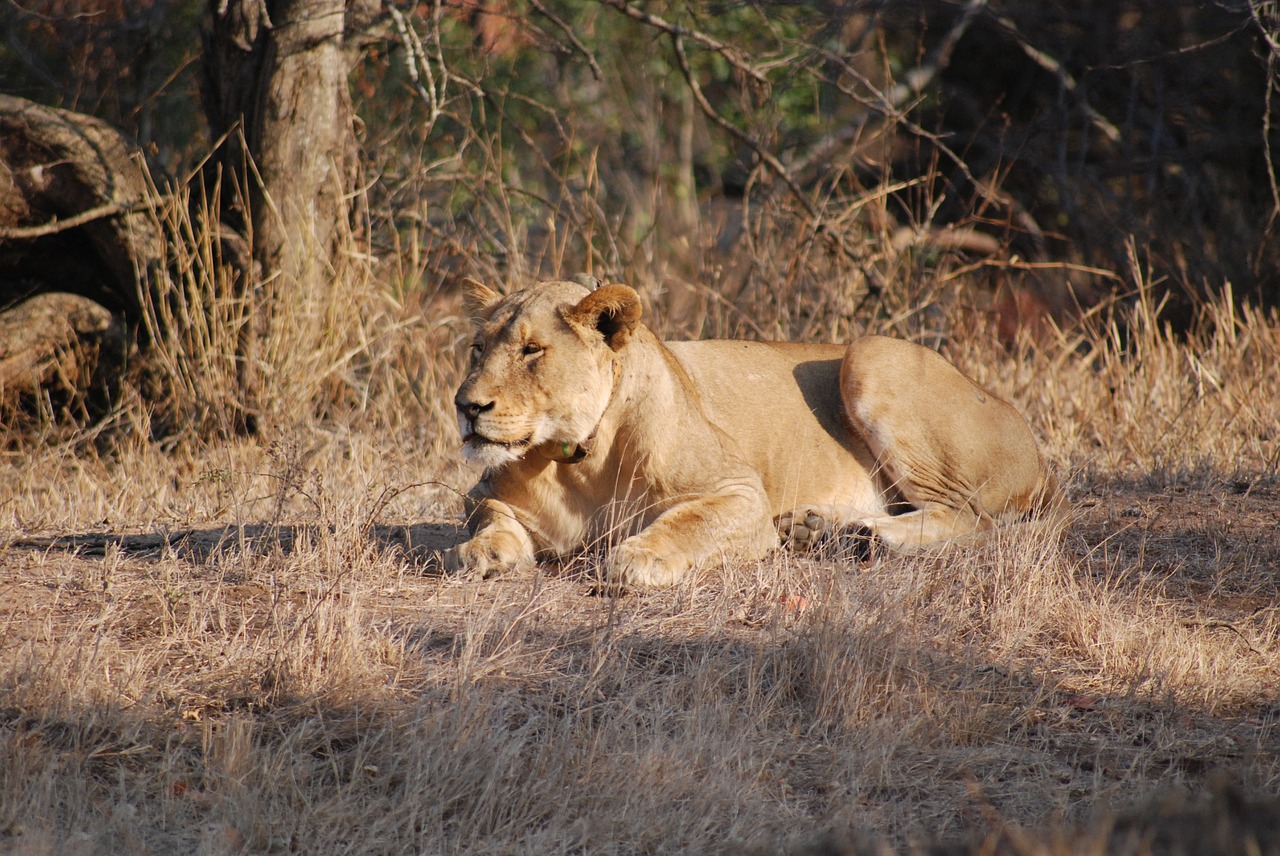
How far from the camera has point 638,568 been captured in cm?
421

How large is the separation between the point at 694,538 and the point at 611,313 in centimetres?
83

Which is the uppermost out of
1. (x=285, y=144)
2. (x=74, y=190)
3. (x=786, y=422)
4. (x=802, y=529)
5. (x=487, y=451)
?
(x=285, y=144)

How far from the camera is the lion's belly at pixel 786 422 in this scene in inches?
205

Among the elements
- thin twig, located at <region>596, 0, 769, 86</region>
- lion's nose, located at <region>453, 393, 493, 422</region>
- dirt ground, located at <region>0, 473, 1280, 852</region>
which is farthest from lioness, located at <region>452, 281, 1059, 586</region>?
thin twig, located at <region>596, 0, 769, 86</region>

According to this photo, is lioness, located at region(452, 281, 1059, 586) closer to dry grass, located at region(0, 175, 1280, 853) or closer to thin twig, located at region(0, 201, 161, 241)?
dry grass, located at region(0, 175, 1280, 853)

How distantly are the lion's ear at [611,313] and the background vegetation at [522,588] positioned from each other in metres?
0.84

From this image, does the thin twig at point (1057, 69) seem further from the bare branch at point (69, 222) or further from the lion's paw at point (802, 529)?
the bare branch at point (69, 222)

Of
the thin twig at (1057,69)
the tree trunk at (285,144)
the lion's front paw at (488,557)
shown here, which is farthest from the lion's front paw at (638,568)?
the thin twig at (1057,69)

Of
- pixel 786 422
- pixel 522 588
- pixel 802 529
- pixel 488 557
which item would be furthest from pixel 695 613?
pixel 786 422

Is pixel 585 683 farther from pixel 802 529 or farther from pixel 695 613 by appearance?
pixel 802 529

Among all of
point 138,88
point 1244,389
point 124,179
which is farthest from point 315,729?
point 138,88

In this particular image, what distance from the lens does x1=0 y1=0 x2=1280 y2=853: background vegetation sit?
9.86ft

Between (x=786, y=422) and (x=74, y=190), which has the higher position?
(x=74, y=190)

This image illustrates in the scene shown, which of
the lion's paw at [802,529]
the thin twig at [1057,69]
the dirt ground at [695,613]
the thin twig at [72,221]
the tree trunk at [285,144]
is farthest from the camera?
the thin twig at [1057,69]
